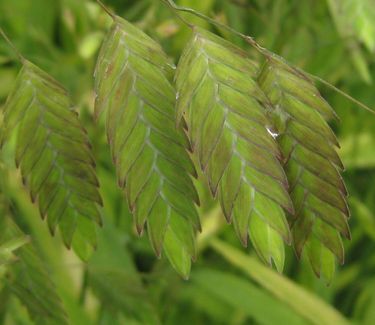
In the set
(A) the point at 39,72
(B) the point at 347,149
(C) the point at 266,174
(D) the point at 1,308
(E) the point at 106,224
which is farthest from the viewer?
(B) the point at 347,149

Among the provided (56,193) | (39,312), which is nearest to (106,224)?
(39,312)

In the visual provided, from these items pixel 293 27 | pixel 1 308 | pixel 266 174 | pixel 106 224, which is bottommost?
pixel 106 224

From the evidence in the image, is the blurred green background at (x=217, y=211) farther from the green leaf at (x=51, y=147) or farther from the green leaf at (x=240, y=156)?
the green leaf at (x=240, y=156)

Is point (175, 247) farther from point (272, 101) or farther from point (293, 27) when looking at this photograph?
point (293, 27)

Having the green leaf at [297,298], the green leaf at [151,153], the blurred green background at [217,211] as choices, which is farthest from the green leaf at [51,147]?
the green leaf at [297,298]

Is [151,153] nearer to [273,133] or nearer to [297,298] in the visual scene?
[273,133]

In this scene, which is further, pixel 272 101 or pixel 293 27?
pixel 293 27

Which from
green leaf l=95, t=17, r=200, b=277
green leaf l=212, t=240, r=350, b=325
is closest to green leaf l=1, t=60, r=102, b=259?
green leaf l=95, t=17, r=200, b=277
